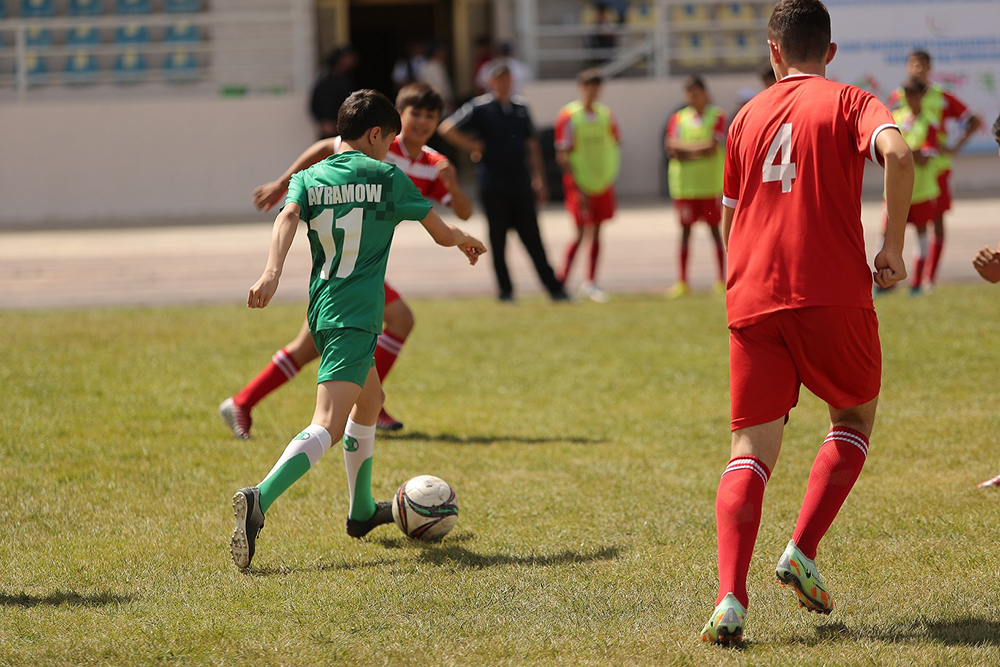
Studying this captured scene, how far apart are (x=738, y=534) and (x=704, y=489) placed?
6.63ft

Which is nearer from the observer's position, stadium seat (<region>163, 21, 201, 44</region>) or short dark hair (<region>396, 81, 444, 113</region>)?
short dark hair (<region>396, 81, 444, 113</region>)

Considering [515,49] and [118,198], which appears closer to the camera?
[118,198]

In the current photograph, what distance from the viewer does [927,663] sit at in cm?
339

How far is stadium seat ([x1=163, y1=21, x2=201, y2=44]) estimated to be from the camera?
24.0 meters

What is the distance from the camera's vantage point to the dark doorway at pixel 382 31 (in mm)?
28984

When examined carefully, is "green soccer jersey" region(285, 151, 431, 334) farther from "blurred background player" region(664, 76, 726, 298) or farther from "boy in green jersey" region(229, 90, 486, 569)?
"blurred background player" region(664, 76, 726, 298)

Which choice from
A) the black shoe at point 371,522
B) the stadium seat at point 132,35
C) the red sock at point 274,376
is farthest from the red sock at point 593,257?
the stadium seat at point 132,35

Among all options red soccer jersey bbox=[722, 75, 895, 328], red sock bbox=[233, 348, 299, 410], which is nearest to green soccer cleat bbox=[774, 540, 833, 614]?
red soccer jersey bbox=[722, 75, 895, 328]

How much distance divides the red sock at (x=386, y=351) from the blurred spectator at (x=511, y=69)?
49.4ft

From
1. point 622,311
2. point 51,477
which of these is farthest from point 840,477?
point 622,311

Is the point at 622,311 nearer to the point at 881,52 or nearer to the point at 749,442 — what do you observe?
the point at 749,442

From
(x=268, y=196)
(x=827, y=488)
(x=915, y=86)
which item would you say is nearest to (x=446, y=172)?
(x=268, y=196)

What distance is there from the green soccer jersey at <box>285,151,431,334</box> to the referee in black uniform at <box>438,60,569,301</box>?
753 cm

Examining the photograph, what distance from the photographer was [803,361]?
12.0ft
